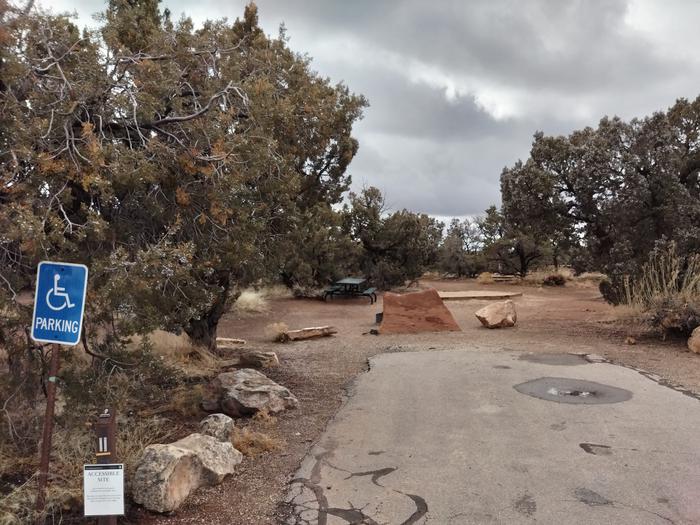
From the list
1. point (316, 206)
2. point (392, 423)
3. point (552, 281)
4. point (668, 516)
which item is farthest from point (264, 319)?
point (552, 281)

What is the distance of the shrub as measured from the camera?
35594 mm

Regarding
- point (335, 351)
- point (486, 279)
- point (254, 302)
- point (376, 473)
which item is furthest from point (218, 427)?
point (486, 279)

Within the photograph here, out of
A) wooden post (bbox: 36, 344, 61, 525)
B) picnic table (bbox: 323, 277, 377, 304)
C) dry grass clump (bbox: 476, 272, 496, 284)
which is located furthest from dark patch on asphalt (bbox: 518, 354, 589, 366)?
dry grass clump (bbox: 476, 272, 496, 284)

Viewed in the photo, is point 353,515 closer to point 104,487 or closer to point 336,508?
point 336,508

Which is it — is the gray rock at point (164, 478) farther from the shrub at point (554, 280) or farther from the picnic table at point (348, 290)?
the shrub at point (554, 280)

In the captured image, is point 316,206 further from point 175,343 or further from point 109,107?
point 109,107

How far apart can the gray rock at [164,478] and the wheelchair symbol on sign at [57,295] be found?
1.43m

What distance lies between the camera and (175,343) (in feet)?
37.6

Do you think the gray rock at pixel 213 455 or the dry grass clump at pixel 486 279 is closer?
the gray rock at pixel 213 455

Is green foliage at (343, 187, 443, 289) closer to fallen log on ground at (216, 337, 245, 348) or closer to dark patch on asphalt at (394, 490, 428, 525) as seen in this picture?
fallen log on ground at (216, 337, 245, 348)

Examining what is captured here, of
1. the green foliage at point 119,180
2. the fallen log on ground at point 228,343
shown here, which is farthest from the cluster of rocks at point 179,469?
the fallen log on ground at point 228,343

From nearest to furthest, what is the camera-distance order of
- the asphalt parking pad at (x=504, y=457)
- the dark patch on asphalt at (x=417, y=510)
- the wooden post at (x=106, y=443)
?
the wooden post at (x=106, y=443) → the dark patch on asphalt at (x=417, y=510) → the asphalt parking pad at (x=504, y=457)

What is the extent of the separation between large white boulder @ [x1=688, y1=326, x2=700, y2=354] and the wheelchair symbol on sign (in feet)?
37.4

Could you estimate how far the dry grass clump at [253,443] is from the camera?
598 centimetres
